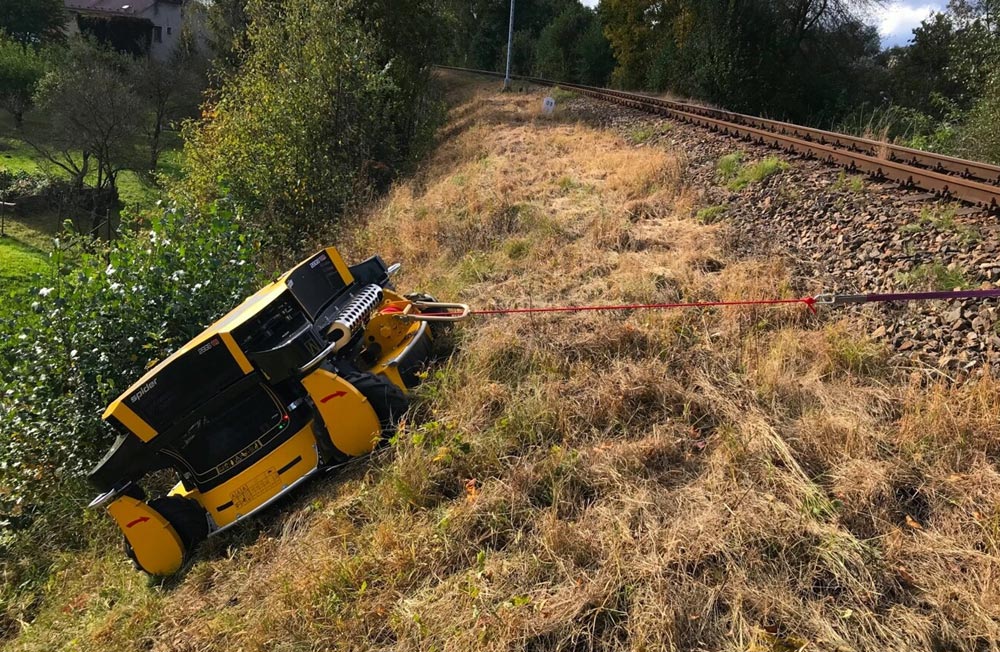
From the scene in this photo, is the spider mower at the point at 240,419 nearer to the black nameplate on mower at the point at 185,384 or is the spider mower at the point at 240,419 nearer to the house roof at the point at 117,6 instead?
the black nameplate on mower at the point at 185,384

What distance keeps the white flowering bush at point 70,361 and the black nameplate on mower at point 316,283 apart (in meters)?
1.67

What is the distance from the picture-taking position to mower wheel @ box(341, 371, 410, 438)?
414cm

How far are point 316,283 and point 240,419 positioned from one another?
52.0 inches

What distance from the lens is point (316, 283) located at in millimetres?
4926

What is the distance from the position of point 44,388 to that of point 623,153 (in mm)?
8573

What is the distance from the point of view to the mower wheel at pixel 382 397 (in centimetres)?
414

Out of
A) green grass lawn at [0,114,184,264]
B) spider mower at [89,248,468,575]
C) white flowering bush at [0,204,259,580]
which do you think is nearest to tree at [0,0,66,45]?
green grass lawn at [0,114,184,264]

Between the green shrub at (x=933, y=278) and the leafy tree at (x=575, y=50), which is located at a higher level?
the leafy tree at (x=575, y=50)

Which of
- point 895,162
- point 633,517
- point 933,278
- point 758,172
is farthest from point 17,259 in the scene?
point 933,278

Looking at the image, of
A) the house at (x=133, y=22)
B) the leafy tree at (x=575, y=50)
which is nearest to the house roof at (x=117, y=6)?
the house at (x=133, y=22)

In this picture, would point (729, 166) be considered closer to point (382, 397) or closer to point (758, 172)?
point (758, 172)

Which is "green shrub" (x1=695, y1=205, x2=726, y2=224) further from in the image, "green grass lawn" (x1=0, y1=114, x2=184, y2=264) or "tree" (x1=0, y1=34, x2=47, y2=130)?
"tree" (x1=0, y1=34, x2=47, y2=130)

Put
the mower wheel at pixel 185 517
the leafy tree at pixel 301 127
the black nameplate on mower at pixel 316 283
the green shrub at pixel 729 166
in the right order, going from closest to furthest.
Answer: the mower wheel at pixel 185 517 → the black nameplate on mower at pixel 316 283 → the green shrub at pixel 729 166 → the leafy tree at pixel 301 127

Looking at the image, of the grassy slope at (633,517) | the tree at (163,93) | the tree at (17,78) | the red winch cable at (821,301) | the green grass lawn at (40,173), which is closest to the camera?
the grassy slope at (633,517)
